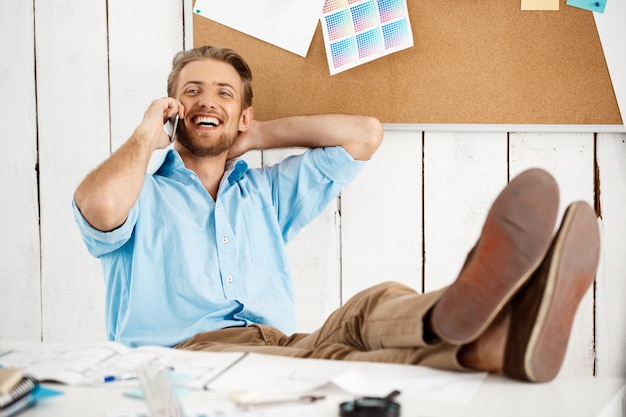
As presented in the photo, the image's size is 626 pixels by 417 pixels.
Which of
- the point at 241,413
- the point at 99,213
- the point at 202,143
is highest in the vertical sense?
the point at 202,143

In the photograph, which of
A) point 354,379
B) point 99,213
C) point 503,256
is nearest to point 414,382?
point 354,379

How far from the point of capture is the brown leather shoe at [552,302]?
108 centimetres

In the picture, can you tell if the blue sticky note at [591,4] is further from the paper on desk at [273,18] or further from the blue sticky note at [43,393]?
the blue sticky note at [43,393]

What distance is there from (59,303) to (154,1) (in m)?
0.90

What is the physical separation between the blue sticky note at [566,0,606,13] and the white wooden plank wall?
29 cm

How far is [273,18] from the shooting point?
2.02 metres

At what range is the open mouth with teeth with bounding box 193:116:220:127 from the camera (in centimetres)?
190

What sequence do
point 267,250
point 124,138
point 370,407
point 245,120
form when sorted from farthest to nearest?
1. point 124,138
2. point 245,120
3. point 267,250
4. point 370,407

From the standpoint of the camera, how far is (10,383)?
3.24 ft

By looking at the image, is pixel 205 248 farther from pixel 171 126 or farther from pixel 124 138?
pixel 124 138

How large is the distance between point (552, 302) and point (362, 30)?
3.51 feet

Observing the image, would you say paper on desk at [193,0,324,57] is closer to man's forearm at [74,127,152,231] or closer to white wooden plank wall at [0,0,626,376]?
white wooden plank wall at [0,0,626,376]

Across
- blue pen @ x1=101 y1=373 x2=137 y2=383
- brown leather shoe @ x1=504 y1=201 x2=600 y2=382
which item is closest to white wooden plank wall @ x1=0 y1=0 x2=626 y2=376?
brown leather shoe @ x1=504 y1=201 x2=600 y2=382

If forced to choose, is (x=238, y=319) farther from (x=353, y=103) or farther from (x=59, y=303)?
(x=59, y=303)
